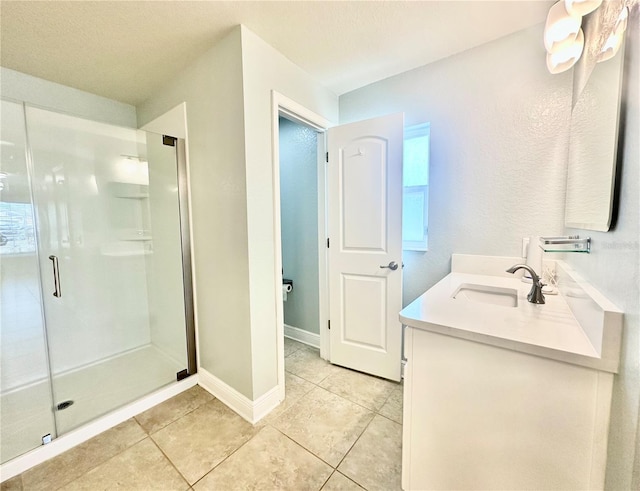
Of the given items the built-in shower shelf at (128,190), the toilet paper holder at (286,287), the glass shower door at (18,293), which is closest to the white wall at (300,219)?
the toilet paper holder at (286,287)

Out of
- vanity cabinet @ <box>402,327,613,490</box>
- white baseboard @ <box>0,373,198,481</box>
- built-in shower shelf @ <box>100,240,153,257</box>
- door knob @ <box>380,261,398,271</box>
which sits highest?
built-in shower shelf @ <box>100,240,153,257</box>

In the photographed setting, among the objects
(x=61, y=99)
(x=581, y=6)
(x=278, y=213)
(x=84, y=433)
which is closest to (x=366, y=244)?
(x=278, y=213)

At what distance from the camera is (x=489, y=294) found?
1.49 meters

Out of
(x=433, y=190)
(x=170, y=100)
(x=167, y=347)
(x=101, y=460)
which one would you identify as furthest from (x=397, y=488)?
(x=170, y=100)

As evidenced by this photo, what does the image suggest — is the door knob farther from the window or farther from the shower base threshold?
the shower base threshold

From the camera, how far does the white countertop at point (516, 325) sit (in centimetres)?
76

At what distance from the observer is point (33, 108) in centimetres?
174

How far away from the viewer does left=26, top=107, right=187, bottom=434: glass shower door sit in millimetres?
1939

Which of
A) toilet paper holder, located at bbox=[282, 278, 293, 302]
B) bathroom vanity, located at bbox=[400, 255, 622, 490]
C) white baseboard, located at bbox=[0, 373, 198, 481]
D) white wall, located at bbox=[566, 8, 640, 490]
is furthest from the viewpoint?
toilet paper holder, located at bbox=[282, 278, 293, 302]

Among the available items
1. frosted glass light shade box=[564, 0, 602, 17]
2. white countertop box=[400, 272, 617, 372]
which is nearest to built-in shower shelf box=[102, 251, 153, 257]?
white countertop box=[400, 272, 617, 372]

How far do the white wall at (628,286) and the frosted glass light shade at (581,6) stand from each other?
49 centimetres

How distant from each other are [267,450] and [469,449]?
1.03m

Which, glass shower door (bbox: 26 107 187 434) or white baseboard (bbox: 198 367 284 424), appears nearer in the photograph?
white baseboard (bbox: 198 367 284 424)

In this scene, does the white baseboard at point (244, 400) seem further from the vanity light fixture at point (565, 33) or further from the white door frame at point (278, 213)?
the vanity light fixture at point (565, 33)
